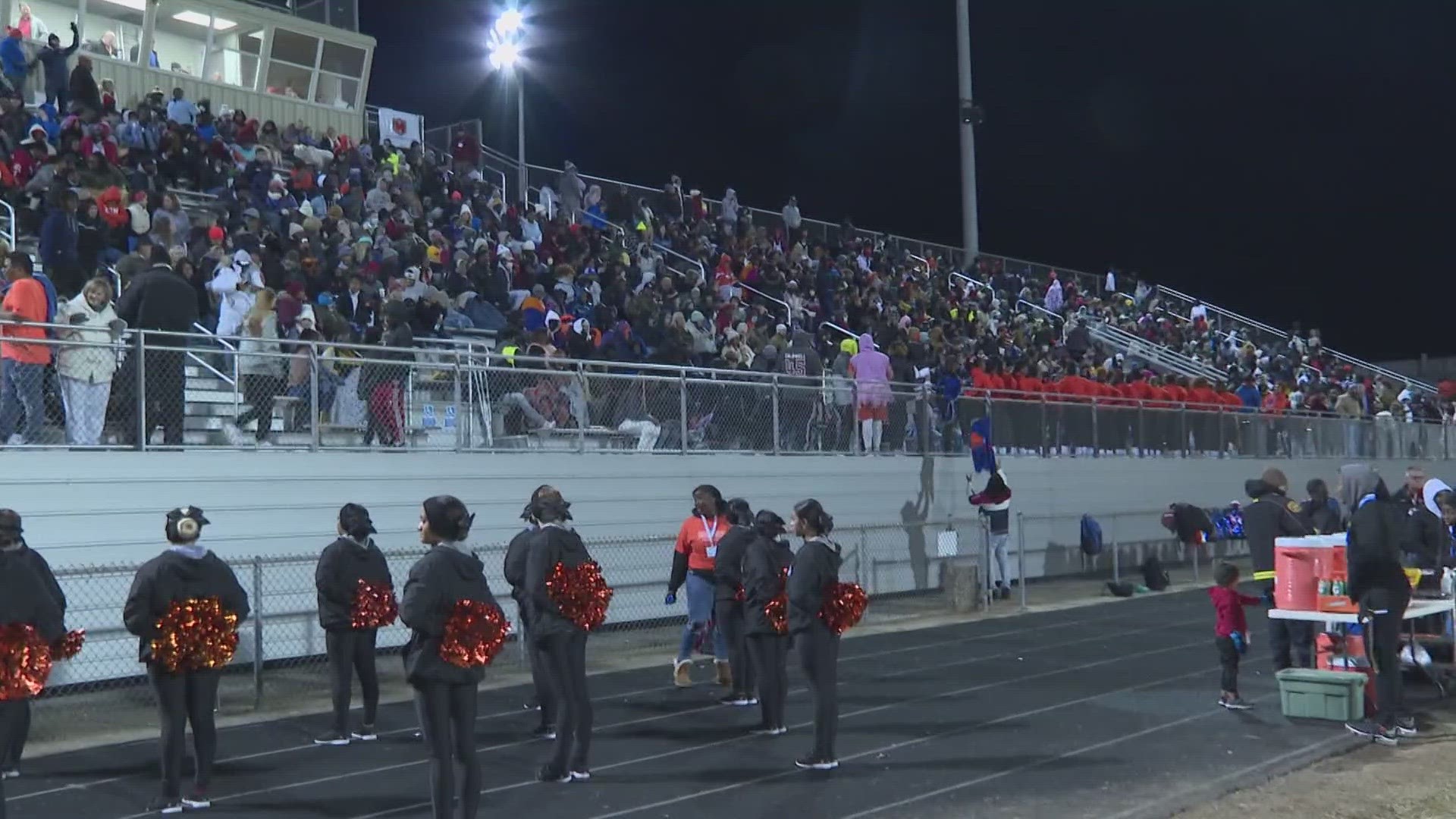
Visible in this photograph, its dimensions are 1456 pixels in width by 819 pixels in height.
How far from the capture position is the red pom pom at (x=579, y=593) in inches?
375

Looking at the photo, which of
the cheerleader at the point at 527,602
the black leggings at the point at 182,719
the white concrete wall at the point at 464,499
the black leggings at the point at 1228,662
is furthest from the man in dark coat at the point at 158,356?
the black leggings at the point at 1228,662

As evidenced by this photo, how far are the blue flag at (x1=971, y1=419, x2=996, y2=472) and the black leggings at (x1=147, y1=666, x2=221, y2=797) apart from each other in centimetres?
1428

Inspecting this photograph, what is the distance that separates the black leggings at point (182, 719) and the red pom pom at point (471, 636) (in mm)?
2398

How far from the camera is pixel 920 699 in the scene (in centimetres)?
1278

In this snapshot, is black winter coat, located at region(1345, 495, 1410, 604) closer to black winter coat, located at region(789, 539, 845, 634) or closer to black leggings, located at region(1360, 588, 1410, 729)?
black leggings, located at region(1360, 588, 1410, 729)

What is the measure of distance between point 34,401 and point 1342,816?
10.3 metres

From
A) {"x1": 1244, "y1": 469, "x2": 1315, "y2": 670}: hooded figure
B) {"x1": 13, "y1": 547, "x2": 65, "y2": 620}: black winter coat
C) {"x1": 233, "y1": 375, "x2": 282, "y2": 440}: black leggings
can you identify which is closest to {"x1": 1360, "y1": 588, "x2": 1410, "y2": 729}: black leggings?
{"x1": 1244, "y1": 469, "x2": 1315, "y2": 670}: hooded figure

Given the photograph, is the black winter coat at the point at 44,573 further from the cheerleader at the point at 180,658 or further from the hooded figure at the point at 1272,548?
the hooded figure at the point at 1272,548

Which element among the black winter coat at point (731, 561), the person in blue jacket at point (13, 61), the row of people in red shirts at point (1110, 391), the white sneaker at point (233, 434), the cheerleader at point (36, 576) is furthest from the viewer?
the row of people in red shirts at point (1110, 391)

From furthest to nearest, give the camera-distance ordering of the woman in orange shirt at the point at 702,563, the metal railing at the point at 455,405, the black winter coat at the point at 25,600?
the woman in orange shirt at the point at 702,563 → the metal railing at the point at 455,405 → the black winter coat at the point at 25,600

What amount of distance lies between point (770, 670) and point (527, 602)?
2.09 m

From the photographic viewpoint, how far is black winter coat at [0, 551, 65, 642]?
746 cm

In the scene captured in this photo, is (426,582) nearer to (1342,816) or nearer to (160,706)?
(160,706)

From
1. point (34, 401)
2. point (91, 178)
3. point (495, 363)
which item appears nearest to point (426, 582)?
point (34, 401)
